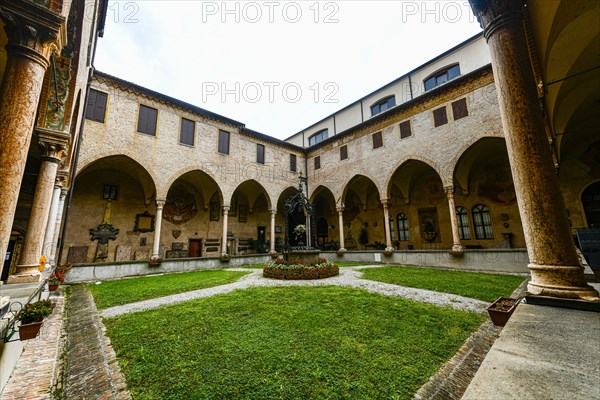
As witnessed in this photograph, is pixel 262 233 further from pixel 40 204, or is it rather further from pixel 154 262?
pixel 40 204

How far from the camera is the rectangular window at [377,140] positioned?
53.2 ft

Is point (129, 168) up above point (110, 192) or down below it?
above

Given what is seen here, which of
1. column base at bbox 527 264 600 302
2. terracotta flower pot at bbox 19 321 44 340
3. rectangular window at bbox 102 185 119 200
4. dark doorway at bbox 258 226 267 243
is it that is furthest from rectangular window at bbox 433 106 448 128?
rectangular window at bbox 102 185 119 200

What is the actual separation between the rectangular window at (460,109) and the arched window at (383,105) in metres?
6.14

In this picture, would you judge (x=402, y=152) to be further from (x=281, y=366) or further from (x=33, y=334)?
(x=33, y=334)

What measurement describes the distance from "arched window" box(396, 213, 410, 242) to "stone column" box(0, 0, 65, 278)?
65.1ft

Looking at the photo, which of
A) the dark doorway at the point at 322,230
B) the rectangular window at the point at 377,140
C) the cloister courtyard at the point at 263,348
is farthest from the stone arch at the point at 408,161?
the dark doorway at the point at 322,230

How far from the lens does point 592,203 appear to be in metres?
12.2

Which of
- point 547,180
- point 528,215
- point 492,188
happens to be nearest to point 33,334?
point 528,215

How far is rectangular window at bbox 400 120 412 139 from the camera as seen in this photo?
48.5 feet

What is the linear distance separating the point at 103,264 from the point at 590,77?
1827 centimetres

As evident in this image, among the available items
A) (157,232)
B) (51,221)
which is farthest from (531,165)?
(157,232)

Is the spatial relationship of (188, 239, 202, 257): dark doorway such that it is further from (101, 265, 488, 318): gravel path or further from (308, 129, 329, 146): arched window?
(308, 129, 329, 146): arched window

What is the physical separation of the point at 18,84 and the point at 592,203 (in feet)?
67.0
